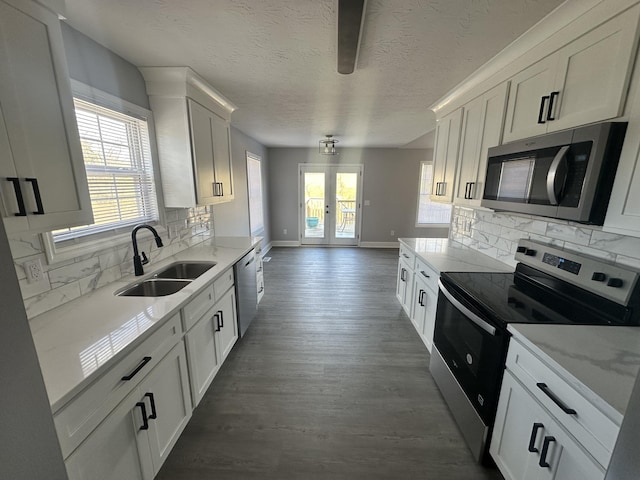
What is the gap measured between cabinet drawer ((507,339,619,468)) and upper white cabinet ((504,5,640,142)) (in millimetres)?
1126

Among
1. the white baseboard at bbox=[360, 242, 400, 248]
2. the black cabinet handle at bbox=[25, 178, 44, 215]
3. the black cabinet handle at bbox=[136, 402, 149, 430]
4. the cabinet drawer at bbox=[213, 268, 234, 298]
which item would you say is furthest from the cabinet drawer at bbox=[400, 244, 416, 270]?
the white baseboard at bbox=[360, 242, 400, 248]

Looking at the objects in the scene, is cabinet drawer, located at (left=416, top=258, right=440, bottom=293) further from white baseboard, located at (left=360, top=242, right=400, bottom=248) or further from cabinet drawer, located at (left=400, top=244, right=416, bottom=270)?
white baseboard, located at (left=360, top=242, right=400, bottom=248)

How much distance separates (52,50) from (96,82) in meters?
0.71

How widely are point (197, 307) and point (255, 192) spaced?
3.87m

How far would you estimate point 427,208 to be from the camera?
20.9 feet

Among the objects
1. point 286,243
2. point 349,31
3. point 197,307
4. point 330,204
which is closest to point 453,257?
point 349,31

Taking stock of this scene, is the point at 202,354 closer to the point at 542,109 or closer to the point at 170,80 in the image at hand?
the point at 170,80

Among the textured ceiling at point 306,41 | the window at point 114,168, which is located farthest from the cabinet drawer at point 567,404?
the window at point 114,168

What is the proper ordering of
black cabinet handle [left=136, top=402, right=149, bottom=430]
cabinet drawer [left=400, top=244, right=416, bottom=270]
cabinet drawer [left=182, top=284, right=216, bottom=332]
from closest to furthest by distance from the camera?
black cabinet handle [left=136, top=402, right=149, bottom=430], cabinet drawer [left=182, top=284, right=216, bottom=332], cabinet drawer [left=400, top=244, right=416, bottom=270]

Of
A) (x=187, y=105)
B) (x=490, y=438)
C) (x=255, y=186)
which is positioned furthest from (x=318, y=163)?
(x=490, y=438)

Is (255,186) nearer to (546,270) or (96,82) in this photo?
(96,82)

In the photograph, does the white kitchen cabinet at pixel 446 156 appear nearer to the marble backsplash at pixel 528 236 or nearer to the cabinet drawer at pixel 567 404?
the marble backsplash at pixel 528 236

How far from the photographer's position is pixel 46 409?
676 millimetres

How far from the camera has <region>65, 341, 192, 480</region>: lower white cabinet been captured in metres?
0.96
